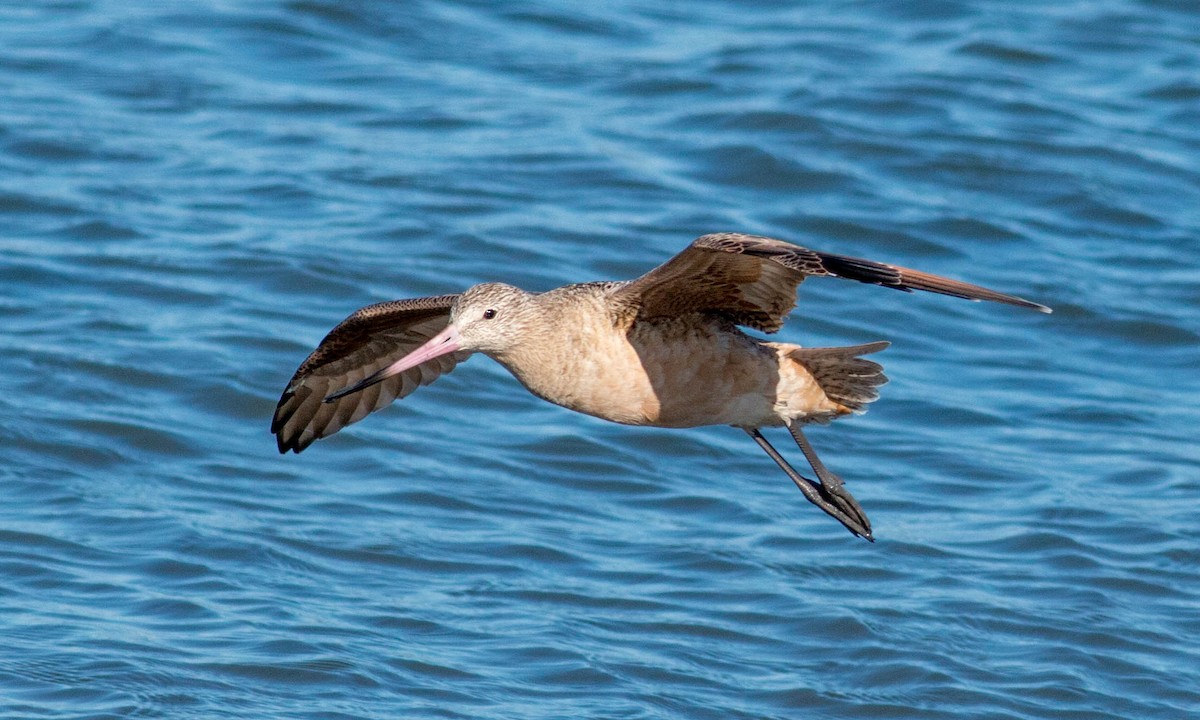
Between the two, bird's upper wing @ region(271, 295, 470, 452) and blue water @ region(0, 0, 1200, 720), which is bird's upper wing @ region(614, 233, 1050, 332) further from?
blue water @ region(0, 0, 1200, 720)

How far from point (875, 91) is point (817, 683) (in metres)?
7.30

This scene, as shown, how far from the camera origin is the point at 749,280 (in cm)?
628

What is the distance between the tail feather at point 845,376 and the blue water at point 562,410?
1.49 m

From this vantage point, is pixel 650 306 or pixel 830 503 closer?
pixel 650 306

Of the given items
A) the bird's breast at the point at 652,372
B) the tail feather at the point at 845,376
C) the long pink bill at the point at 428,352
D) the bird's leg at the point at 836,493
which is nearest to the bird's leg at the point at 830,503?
the bird's leg at the point at 836,493

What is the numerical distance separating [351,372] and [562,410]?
2573mm

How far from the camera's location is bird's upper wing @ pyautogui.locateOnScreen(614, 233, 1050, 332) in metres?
5.39

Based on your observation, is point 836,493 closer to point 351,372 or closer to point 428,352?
point 428,352

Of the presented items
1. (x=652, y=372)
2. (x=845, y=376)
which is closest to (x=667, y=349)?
(x=652, y=372)

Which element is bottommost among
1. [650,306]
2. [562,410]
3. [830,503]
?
[562,410]

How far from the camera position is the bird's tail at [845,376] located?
22.0 ft

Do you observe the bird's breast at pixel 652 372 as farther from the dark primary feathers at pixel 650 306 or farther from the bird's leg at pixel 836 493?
the bird's leg at pixel 836 493

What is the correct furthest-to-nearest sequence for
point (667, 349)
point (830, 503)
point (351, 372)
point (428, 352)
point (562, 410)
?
point (562, 410) < point (351, 372) < point (830, 503) < point (667, 349) < point (428, 352)

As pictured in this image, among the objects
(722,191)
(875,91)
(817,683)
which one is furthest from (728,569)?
(875,91)
